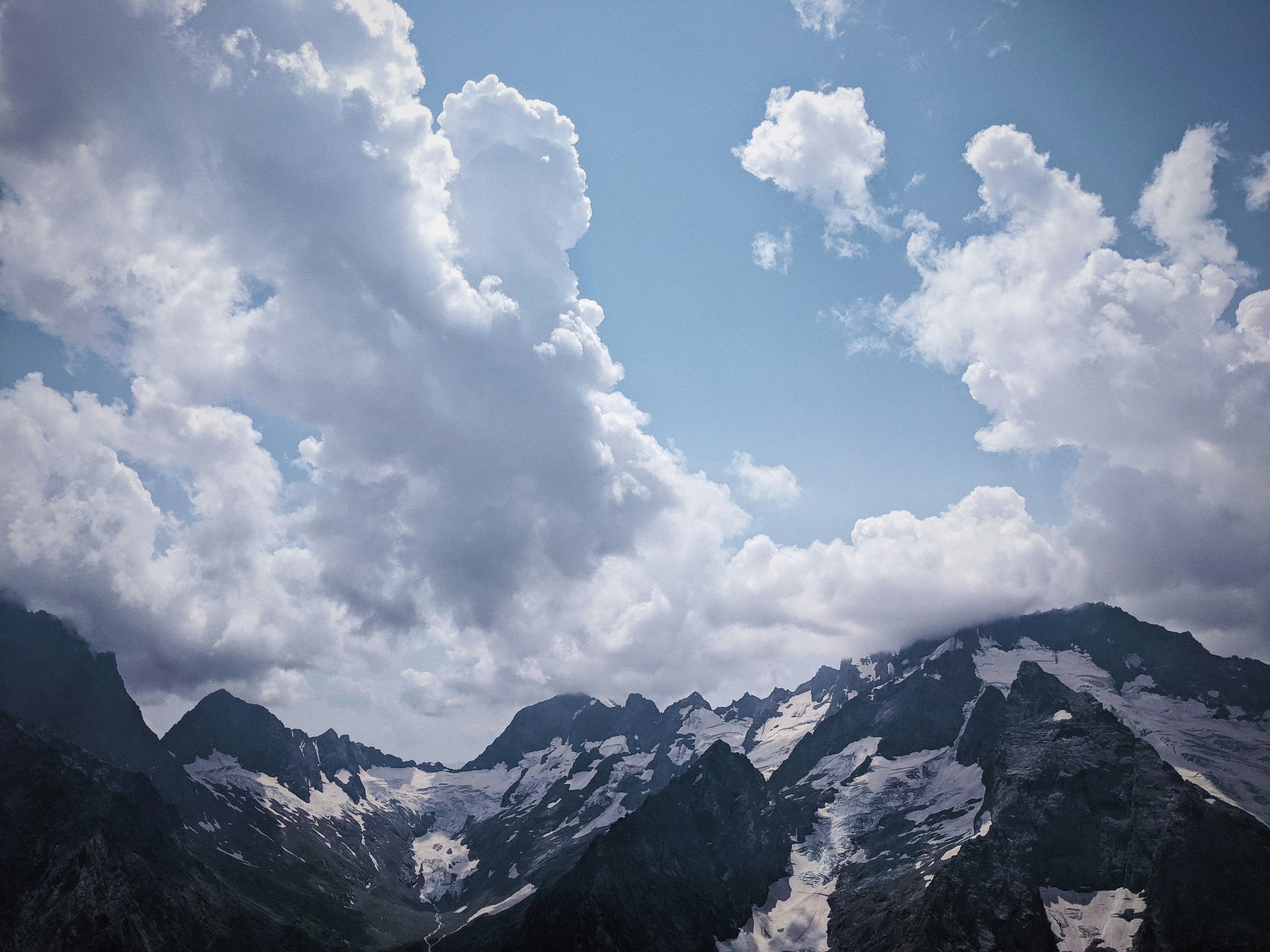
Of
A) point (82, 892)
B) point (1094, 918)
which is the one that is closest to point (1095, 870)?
point (1094, 918)

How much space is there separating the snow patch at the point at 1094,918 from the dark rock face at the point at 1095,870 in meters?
2.05

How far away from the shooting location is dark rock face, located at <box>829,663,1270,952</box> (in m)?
148

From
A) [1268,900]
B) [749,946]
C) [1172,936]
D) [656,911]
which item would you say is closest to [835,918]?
[749,946]

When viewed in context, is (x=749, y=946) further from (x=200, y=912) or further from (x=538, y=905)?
(x=200, y=912)

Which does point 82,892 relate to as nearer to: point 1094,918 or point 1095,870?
point 1094,918

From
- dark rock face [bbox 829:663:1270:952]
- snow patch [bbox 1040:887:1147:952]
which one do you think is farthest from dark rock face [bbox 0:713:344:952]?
snow patch [bbox 1040:887:1147:952]

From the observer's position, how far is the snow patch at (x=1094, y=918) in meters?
154

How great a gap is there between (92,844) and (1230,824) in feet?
982

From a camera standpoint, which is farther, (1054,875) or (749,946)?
(749,946)

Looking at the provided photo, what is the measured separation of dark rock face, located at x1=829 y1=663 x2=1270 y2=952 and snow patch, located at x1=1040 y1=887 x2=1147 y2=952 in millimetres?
2050

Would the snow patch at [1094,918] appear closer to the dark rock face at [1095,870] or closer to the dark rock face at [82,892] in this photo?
the dark rock face at [1095,870]

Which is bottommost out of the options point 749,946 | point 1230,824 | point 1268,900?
point 749,946

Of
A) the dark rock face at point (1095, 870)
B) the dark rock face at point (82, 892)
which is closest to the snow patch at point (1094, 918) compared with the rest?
the dark rock face at point (1095, 870)

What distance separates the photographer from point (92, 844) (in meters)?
187
